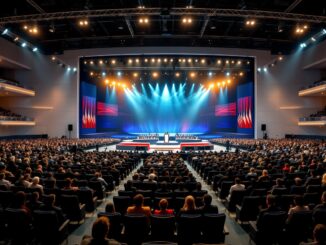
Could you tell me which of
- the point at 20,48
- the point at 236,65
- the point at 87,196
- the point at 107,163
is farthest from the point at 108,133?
the point at 87,196

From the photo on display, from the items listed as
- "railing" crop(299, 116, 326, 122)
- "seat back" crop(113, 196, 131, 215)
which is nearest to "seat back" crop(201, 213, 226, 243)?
"seat back" crop(113, 196, 131, 215)

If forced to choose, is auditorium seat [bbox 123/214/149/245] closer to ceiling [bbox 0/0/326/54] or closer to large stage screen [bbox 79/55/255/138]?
ceiling [bbox 0/0/326/54]

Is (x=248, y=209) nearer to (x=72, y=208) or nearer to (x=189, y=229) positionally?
(x=189, y=229)

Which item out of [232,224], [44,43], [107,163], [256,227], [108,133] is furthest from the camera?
[108,133]

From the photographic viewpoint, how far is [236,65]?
33.1m

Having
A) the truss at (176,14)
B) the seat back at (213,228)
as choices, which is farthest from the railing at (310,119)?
the seat back at (213,228)

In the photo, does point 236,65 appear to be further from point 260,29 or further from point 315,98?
point 315,98

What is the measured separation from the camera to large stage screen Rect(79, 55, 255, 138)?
106 ft

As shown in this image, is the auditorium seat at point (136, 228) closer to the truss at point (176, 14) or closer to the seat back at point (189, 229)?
the seat back at point (189, 229)

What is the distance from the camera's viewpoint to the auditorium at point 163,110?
5215 mm

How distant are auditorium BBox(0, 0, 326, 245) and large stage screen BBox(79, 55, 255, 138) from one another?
175 millimetres

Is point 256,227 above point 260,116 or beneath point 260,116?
beneath

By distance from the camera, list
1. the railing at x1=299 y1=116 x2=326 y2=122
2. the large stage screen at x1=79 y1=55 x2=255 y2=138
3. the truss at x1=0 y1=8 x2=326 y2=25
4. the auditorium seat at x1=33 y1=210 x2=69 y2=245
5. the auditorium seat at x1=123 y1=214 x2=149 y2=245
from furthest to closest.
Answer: the large stage screen at x1=79 y1=55 x2=255 y2=138
the railing at x1=299 y1=116 x2=326 y2=122
the truss at x1=0 y1=8 x2=326 y2=25
the auditorium seat at x1=33 y1=210 x2=69 y2=245
the auditorium seat at x1=123 y1=214 x2=149 y2=245

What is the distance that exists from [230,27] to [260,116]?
1327cm
